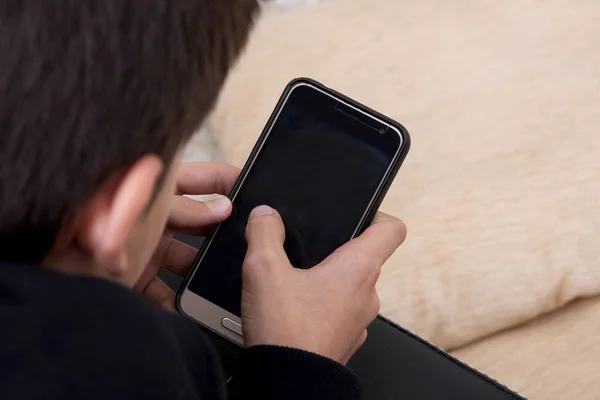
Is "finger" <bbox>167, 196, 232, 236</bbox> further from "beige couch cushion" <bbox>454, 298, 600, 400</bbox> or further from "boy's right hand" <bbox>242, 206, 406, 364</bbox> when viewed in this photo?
"beige couch cushion" <bbox>454, 298, 600, 400</bbox>

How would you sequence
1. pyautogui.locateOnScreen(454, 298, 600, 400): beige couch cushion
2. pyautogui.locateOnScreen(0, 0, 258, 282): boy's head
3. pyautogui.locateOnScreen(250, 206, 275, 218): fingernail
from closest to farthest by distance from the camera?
pyautogui.locateOnScreen(0, 0, 258, 282): boy's head
pyautogui.locateOnScreen(250, 206, 275, 218): fingernail
pyautogui.locateOnScreen(454, 298, 600, 400): beige couch cushion

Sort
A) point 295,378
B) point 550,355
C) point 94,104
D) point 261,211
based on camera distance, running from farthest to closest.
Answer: point 550,355 → point 261,211 → point 295,378 → point 94,104

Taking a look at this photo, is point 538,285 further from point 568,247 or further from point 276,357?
point 276,357

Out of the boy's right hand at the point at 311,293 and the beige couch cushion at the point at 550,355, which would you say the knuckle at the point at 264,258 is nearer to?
the boy's right hand at the point at 311,293

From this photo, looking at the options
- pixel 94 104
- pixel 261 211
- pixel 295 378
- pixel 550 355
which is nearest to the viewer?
pixel 94 104

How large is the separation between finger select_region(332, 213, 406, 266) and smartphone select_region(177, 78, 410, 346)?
2 centimetres

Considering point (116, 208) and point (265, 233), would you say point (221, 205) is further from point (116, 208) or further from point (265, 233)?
point (116, 208)

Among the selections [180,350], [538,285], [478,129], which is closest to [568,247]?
[538,285]

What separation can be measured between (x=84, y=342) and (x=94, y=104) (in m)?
0.09

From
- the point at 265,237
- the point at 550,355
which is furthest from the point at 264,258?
the point at 550,355

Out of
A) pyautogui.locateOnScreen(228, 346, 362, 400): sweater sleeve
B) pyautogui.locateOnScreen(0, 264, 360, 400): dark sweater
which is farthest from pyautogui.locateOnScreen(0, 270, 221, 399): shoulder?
pyautogui.locateOnScreen(228, 346, 362, 400): sweater sleeve

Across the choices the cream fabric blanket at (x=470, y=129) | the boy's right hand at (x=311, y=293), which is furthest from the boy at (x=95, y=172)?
the cream fabric blanket at (x=470, y=129)

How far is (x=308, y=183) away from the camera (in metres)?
0.52

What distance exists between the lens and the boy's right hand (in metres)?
0.44
